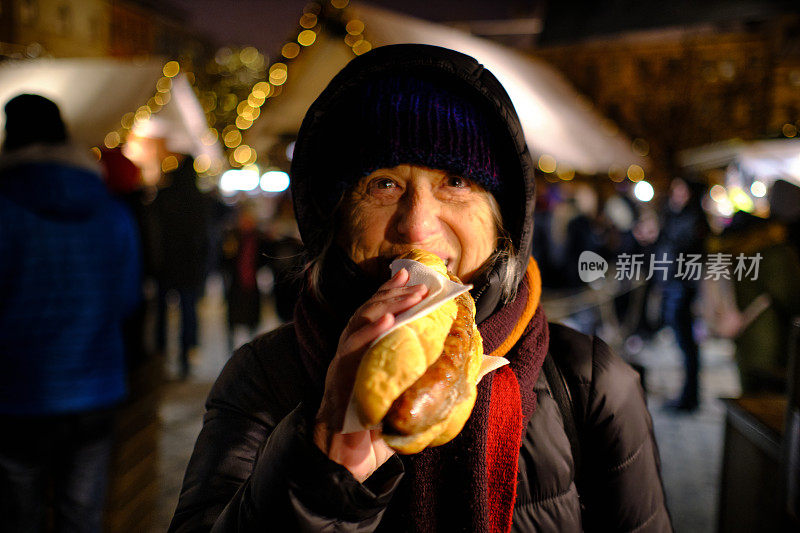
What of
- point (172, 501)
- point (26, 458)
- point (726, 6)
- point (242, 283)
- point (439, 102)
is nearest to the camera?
point (439, 102)

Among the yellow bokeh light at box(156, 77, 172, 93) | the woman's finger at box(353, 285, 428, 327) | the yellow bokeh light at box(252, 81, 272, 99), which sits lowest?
the woman's finger at box(353, 285, 428, 327)

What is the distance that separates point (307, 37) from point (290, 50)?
0.20 metres

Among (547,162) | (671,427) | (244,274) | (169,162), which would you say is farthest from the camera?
(169,162)

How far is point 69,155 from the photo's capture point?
2.57 m

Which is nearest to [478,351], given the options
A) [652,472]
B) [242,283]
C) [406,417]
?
[406,417]

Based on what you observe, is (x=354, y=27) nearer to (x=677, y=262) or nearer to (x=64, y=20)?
(x=677, y=262)

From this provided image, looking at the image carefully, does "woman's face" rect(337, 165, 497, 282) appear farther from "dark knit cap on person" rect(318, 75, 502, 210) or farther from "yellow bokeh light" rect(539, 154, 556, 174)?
"yellow bokeh light" rect(539, 154, 556, 174)

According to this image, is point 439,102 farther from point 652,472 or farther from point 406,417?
point 652,472

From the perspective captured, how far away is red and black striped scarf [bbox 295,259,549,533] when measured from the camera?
1.08 meters

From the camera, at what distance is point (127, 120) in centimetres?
547

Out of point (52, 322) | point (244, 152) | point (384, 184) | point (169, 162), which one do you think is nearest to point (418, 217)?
point (384, 184)

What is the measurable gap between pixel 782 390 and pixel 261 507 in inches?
165

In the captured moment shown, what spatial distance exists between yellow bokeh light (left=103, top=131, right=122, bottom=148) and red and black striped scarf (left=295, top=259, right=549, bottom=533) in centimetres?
501

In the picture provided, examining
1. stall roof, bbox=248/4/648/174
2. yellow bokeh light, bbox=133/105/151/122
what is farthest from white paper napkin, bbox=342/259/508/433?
yellow bokeh light, bbox=133/105/151/122
